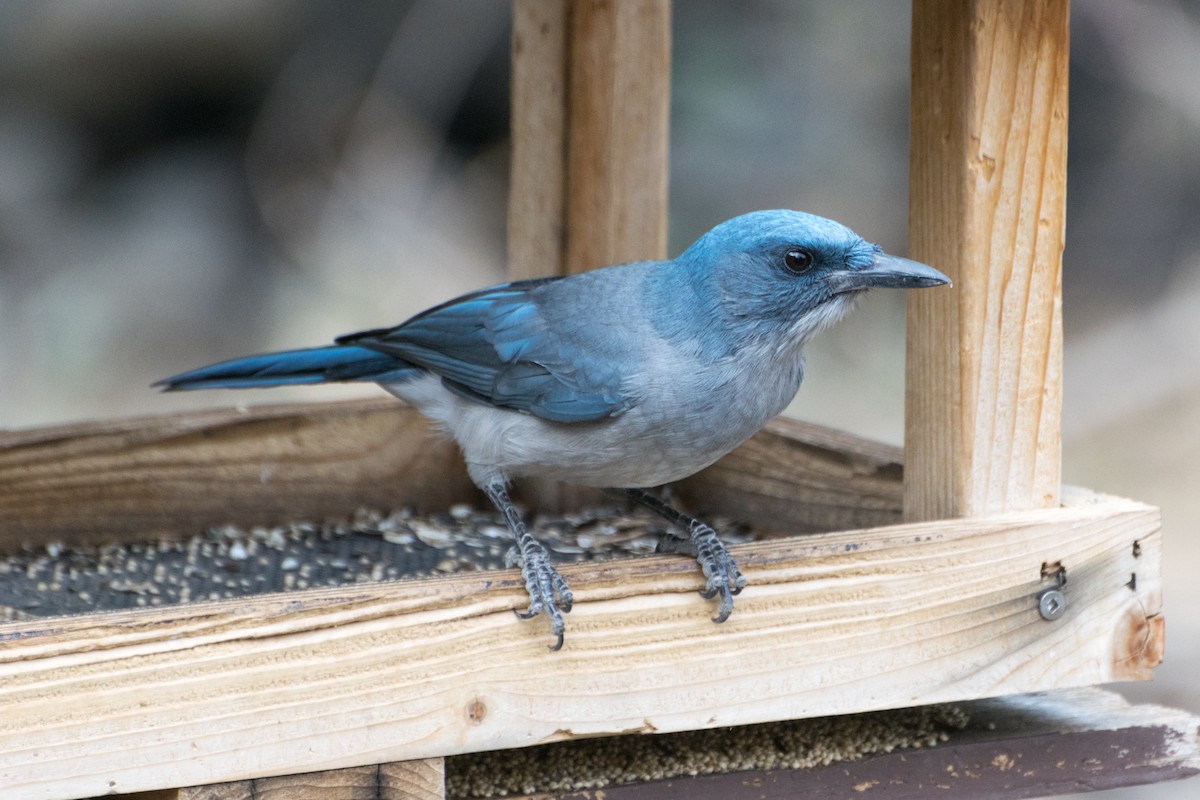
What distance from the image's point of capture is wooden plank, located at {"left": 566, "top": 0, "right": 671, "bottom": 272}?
3.57m

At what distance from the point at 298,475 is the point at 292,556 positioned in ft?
1.13

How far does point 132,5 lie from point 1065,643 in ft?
18.5

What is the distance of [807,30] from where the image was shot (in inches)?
296

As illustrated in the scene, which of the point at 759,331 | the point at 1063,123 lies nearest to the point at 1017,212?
the point at 1063,123

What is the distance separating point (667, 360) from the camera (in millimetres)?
2871

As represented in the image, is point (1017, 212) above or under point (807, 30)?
under

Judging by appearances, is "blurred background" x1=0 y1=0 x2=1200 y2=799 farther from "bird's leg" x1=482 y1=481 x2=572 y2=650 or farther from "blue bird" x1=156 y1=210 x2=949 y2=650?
"bird's leg" x1=482 y1=481 x2=572 y2=650

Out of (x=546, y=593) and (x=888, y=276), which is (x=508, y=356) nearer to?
(x=546, y=593)

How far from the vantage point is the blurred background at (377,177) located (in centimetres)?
685

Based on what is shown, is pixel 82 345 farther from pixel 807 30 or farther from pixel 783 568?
pixel 783 568

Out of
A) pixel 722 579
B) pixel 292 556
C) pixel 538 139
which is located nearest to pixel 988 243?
pixel 722 579

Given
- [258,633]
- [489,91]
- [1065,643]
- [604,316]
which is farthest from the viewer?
[489,91]

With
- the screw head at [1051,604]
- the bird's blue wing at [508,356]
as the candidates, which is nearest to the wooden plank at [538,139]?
the bird's blue wing at [508,356]

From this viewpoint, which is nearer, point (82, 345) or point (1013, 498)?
point (1013, 498)
